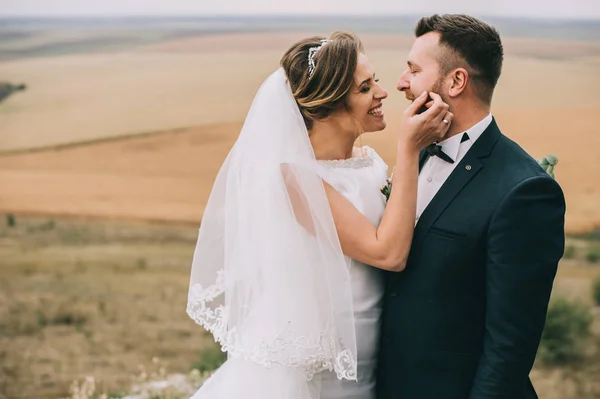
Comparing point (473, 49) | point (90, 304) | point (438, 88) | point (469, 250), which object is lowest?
point (90, 304)

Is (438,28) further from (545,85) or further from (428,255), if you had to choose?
(545,85)

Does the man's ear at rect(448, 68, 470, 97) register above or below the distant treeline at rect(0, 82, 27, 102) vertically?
above

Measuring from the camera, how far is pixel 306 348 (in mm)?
2076

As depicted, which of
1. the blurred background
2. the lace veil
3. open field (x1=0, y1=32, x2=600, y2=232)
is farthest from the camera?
open field (x1=0, y1=32, x2=600, y2=232)

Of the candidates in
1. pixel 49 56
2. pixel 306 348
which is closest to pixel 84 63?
pixel 49 56

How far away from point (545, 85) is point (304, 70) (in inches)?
109

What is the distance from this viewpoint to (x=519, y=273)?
5.76ft

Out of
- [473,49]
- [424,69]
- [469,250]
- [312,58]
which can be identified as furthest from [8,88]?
[469,250]

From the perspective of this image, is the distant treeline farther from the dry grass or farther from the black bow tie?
the black bow tie

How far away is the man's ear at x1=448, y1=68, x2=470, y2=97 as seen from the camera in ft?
6.37

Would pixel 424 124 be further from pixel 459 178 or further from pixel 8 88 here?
pixel 8 88

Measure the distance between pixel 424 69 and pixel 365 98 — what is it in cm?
25

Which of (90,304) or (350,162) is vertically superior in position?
(350,162)

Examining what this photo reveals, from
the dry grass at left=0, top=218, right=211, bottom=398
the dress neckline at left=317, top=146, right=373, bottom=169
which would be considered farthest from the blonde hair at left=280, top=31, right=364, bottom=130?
the dry grass at left=0, top=218, right=211, bottom=398
